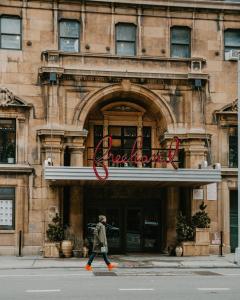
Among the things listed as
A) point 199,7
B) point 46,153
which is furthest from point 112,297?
point 199,7

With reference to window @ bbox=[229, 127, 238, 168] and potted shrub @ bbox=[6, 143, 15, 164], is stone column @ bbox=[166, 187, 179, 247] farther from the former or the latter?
potted shrub @ bbox=[6, 143, 15, 164]

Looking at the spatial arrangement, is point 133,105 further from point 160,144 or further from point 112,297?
point 112,297

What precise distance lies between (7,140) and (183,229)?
8.18 m

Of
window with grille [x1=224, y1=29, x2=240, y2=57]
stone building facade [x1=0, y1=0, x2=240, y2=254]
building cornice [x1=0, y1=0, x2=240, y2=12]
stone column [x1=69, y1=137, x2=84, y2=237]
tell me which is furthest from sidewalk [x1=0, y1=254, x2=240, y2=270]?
building cornice [x1=0, y1=0, x2=240, y2=12]

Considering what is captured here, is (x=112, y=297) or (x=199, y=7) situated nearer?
(x=112, y=297)

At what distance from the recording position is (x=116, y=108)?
29625 millimetres

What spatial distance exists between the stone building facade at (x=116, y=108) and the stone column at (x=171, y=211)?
0.15 feet

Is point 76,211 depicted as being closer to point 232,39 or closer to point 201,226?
point 201,226

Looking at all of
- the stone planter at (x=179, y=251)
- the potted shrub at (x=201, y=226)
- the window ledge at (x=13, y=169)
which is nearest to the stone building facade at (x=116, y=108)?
the window ledge at (x=13, y=169)

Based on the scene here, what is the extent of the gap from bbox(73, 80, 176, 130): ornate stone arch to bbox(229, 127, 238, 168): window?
9.17 ft

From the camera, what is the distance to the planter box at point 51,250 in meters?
26.2

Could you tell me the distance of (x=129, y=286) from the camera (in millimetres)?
17125

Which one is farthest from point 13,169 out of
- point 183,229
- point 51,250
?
point 183,229

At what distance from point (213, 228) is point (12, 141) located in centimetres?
937
